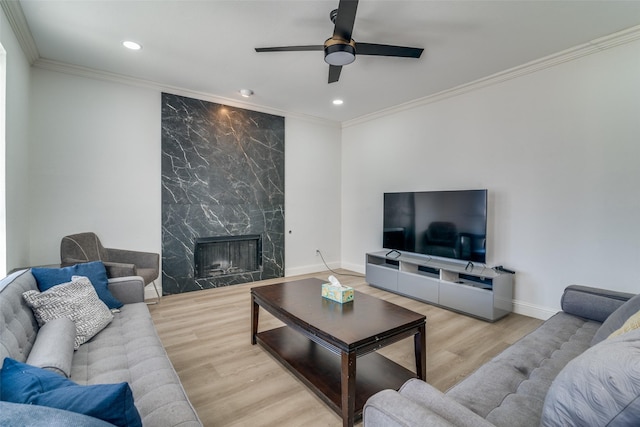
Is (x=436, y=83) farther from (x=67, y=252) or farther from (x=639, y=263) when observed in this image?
(x=67, y=252)

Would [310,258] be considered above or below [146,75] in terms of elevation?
below

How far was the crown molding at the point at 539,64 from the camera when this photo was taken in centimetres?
276

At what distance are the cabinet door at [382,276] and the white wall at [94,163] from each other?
2926 millimetres

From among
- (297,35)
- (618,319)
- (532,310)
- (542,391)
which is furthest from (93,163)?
(532,310)

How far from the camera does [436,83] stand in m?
3.85

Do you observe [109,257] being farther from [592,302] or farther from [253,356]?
[592,302]

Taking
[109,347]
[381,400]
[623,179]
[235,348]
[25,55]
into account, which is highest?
[25,55]

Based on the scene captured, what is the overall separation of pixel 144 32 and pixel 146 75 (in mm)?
1076

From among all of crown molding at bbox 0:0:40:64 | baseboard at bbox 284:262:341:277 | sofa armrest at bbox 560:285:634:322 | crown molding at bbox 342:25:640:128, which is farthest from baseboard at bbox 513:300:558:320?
crown molding at bbox 0:0:40:64

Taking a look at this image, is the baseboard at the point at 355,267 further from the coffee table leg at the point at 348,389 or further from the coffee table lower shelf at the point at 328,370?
the coffee table leg at the point at 348,389

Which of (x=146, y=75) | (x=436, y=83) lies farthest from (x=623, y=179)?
(x=146, y=75)

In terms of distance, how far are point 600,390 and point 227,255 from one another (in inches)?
172

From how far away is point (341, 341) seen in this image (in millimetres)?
1705

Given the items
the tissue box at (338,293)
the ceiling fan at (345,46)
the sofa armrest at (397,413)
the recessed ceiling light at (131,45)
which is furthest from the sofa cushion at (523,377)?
the recessed ceiling light at (131,45)
